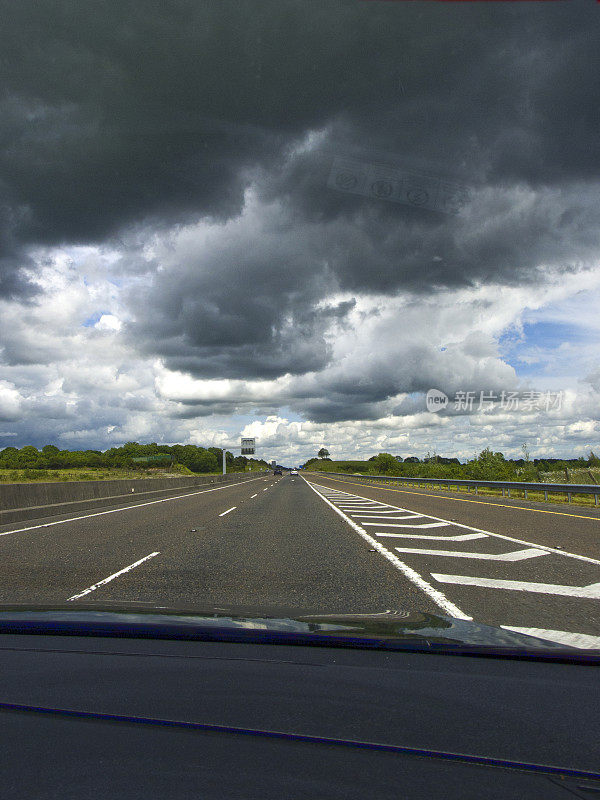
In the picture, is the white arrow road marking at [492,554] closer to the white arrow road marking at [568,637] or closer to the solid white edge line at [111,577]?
the solid white edge line at [111,577]

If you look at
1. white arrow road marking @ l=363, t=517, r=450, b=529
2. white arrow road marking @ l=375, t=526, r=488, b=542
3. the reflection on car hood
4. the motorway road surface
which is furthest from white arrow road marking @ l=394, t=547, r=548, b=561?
the reflection on car hood

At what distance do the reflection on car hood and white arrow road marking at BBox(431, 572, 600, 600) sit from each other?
284 centimetres

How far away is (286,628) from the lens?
3.71m

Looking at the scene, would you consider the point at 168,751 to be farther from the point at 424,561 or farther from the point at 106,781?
the point at 424,561

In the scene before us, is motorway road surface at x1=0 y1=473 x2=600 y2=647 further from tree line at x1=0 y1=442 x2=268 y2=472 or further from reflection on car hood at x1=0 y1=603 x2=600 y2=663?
tree line at x1=0 y1=442 x2=268 y2=472

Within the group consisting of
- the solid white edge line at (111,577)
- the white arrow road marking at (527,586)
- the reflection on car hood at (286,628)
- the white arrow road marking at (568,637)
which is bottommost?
the white arrow road marking at (527,586)

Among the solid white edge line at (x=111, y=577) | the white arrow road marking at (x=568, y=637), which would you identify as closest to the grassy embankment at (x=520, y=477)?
the solid white edge line at (x=111, y=577)

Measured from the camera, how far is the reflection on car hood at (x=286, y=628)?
3.40m

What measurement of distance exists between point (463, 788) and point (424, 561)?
694cm

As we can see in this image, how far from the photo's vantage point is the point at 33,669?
305cm

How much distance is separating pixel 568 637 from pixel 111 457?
11477 cm

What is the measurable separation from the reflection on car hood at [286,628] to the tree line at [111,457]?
75.0 meters

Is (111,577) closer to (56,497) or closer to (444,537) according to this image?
(444,537)

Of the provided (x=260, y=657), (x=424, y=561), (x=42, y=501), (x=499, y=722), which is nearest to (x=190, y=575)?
(x=424, y=561)
